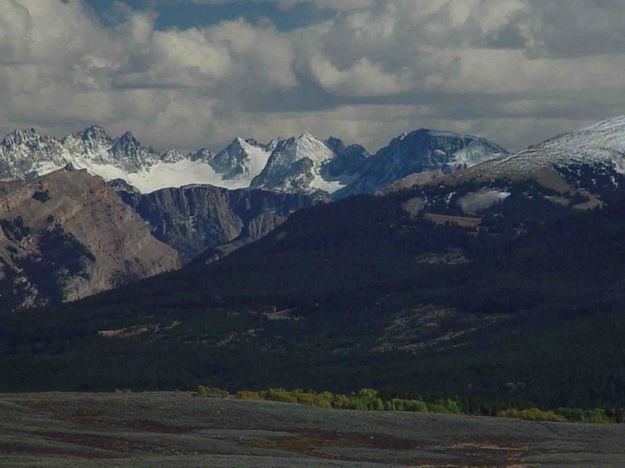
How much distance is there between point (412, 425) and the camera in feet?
472

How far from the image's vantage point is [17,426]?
394 ft

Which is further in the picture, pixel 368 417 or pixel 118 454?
pixel 368 417

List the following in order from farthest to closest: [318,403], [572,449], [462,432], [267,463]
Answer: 1. [318,403]
2. [462,432]
3. [572,449]
4. [267,463]

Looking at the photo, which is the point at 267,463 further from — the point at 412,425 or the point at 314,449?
the point at 412,425

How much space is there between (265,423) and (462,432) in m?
18.6

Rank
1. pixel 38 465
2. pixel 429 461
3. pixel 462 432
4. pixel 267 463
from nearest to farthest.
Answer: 1. pixel 38 465
2. pixel 267 463
3. pixel 429 461
4. pixel 462 432

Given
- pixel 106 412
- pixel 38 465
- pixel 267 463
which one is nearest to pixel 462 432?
pixel 106 412

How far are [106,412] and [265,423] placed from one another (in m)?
13.5

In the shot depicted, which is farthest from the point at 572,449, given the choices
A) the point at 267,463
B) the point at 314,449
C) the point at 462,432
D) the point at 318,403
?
the point at 318,403

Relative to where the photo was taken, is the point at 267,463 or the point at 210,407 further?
the point at 210,407

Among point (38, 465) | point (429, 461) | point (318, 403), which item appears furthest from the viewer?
point (318, 403)

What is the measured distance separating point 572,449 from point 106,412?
38504 millimetres

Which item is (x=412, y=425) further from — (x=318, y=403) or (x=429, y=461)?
(x=318, y=403)

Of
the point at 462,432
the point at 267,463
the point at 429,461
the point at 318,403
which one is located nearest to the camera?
the point at 267,463
